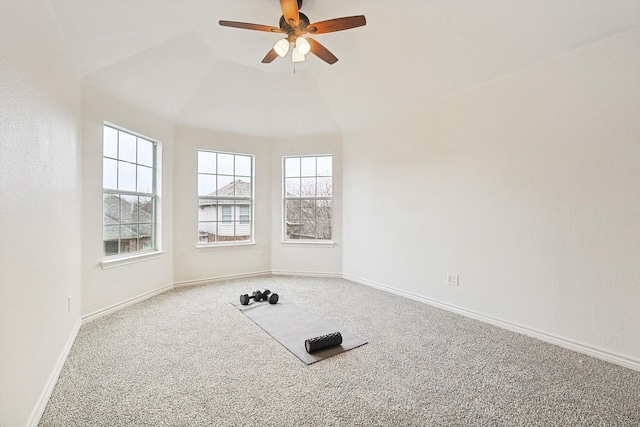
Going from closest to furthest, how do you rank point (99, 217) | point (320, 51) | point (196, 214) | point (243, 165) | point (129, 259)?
point (320, 51), point (99, 217), point (129, 259), point (196, 214), point (243, 165)

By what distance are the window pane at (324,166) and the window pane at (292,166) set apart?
38 centimetres

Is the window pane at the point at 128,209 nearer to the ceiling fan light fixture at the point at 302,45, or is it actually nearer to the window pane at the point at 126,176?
the window pane at the point at 126,176

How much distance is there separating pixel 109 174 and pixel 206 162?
4.78 feet

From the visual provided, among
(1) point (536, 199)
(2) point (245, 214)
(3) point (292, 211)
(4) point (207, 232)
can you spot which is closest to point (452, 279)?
(1) point (536, 199)

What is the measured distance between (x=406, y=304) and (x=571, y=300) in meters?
1.58

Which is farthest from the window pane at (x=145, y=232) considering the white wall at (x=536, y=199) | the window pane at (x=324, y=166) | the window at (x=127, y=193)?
the white wall at (x=536, y=199)

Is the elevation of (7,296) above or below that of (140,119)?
A: below

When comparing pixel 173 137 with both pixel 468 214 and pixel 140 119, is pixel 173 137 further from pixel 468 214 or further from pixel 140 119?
pixel 468 214

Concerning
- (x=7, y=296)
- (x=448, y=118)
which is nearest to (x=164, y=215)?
(x=7, y=296)

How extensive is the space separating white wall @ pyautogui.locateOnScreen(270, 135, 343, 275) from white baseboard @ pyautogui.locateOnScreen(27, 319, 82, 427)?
292 centimetres

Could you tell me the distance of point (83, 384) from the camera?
1945 millimetres

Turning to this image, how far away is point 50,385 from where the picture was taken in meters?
1.86

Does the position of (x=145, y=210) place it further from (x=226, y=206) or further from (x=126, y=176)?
(x=226, y=206)

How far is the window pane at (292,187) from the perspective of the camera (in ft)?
16.6
